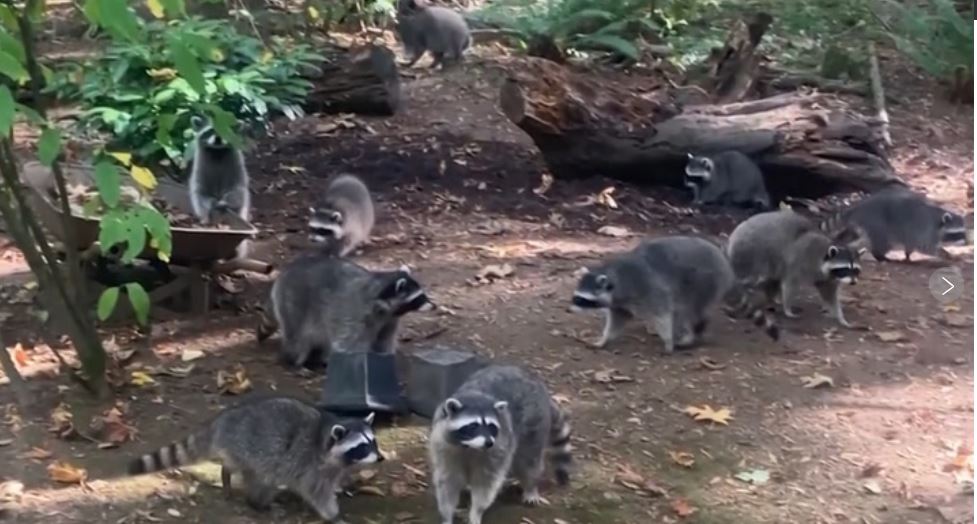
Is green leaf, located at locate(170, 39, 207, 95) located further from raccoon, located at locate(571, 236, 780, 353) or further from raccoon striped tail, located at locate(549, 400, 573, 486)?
raccoon, located at locate(571, 236, 780, 353)

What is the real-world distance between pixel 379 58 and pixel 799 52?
4612 mm

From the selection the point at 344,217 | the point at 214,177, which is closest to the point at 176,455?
the point at 344,217

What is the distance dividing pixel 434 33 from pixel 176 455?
9152mm

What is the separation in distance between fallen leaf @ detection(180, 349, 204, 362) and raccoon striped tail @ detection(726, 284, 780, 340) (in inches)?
112

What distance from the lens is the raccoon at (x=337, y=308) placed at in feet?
20.1

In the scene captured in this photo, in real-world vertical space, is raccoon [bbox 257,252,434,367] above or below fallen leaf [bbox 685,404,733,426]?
above

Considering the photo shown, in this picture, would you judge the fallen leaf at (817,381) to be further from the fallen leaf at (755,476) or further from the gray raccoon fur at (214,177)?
the gray raccoon fur at (214,177)

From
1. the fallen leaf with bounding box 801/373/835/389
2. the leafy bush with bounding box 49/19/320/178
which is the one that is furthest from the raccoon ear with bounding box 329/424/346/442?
the leafy bush with bounding box 49/19/320/178

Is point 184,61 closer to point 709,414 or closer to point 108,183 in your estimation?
point 108,183

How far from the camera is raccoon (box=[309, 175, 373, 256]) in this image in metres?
7.89

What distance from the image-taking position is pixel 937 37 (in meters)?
11.4

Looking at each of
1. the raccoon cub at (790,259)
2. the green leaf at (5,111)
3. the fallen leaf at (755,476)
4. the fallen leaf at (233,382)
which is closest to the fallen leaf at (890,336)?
the raccoon cub at (790,259)

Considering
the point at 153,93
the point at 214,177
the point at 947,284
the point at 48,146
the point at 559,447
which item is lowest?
the point at 947,284

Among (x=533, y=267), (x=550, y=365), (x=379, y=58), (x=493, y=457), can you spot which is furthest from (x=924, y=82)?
(x=493, y=457)
